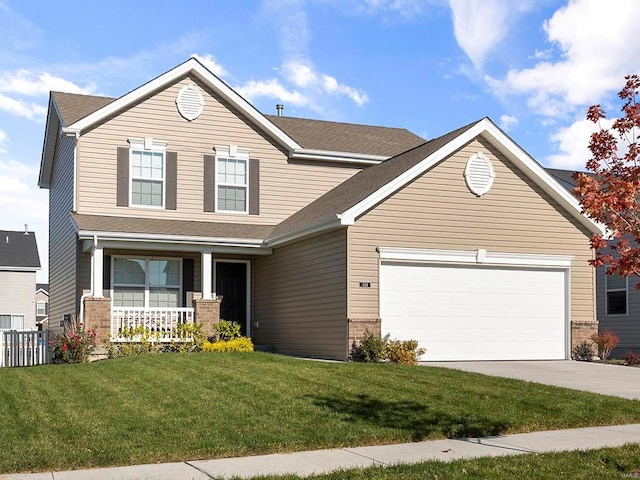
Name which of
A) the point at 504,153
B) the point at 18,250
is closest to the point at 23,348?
the point at 504,153

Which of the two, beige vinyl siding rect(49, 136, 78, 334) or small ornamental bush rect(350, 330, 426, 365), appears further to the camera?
beige vinyl siding rect(49, 136, 78, 334)

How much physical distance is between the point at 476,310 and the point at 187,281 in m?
7.86

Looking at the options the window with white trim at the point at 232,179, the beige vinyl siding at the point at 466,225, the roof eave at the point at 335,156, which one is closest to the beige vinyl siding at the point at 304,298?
the beige vinyl siding at the point at 466,225

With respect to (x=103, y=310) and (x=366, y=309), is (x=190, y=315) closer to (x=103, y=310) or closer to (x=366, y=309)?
(x=103, y=310)

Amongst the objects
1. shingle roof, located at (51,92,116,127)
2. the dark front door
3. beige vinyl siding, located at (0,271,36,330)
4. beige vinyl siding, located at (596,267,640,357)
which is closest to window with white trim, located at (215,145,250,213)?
the dark front door

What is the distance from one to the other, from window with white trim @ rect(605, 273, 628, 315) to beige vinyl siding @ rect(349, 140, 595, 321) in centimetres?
668

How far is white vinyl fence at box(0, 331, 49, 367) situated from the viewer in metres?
20.1

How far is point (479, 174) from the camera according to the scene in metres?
20.0

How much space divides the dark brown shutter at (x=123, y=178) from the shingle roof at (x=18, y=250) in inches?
1309

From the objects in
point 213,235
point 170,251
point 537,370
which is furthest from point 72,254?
point 537,370

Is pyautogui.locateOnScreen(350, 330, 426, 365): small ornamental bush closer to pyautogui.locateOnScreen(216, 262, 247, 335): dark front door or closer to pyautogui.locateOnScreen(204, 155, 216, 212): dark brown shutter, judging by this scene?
pyautogui.locateOnScreen(216, 262, 247, 335): dark front door

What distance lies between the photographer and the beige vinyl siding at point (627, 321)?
86.4 feet

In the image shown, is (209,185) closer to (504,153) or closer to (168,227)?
(168,227)

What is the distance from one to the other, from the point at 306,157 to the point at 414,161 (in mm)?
5127
